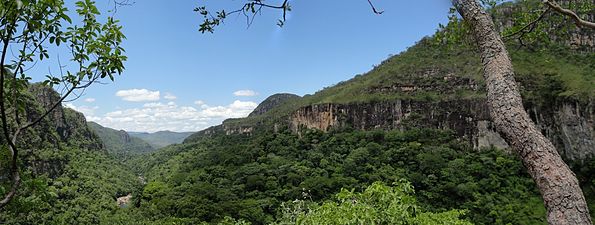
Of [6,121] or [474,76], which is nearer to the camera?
[6,121]

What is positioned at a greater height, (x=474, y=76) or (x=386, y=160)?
(x=474, y=76)

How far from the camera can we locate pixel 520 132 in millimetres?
1746

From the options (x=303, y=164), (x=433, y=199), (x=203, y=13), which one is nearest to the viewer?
(x=203, y=13)

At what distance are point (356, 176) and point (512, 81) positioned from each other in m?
28.4

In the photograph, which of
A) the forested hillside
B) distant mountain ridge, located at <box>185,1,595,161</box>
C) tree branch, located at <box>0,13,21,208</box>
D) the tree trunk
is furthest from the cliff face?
tree branch, located at <box>0,13,21,208</box>

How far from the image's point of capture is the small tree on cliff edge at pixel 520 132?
159cm

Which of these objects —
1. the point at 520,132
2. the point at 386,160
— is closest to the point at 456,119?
the point at 386,160

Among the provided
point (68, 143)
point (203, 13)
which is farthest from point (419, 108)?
point (68, 143)

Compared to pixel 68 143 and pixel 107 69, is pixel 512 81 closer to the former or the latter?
pixel 107 69

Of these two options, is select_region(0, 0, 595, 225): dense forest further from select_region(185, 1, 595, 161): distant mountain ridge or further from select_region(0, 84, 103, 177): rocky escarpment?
select_region(0, 84, 103, 177): rocky escarpment

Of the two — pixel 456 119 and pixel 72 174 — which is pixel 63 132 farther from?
pixel 456 119

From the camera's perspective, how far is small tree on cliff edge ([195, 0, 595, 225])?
1.59 m

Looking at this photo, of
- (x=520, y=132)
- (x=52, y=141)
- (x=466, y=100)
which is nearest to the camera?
(x=520, y=132)

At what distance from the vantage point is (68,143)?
202ft
